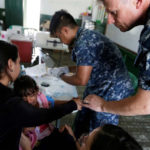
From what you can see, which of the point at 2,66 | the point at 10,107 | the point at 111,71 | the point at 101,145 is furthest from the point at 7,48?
the point at 111,71

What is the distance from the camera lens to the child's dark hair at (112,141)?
Result: 597 millimetres

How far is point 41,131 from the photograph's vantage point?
1.34 m

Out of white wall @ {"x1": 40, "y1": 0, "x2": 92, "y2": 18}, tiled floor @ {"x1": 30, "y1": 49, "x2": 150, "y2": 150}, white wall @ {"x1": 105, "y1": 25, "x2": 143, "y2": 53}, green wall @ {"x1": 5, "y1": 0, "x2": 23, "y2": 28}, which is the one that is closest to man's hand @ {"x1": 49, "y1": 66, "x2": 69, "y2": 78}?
tiled floor @ {"x1": 30, "y1": 49, "x2": 150, "y2": 150}

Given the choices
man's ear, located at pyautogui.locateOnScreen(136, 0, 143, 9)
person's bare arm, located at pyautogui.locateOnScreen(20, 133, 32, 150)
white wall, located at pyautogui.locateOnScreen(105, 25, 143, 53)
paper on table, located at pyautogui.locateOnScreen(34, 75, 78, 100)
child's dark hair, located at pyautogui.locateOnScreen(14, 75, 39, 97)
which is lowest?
person's bare arm, located at pyautogui.locateOnScreen(20, 133, 32, 150)

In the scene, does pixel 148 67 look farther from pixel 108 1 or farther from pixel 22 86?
pixel 22 86

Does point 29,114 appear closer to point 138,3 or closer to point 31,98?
point 31,98

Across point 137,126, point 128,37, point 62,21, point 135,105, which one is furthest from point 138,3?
point 128,37

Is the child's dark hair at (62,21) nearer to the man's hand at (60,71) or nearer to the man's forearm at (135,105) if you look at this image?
the man's hand at (60,71)

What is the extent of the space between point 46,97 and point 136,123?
1867 mm

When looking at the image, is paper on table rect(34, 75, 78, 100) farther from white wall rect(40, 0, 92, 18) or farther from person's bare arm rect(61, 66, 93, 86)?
white wall rect(40, 0, 92, 18)

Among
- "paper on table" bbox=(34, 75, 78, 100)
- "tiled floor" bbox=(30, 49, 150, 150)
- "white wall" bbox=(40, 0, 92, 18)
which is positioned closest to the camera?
"paper on table" bbox=(34, 75, 78, 100)

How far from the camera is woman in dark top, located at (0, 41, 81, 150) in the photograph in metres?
0.76

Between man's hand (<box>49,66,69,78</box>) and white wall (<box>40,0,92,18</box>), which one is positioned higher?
white wall (<box>40,0,92,18</box>)

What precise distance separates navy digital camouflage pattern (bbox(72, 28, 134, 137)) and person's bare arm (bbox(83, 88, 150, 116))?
269 millimetres
